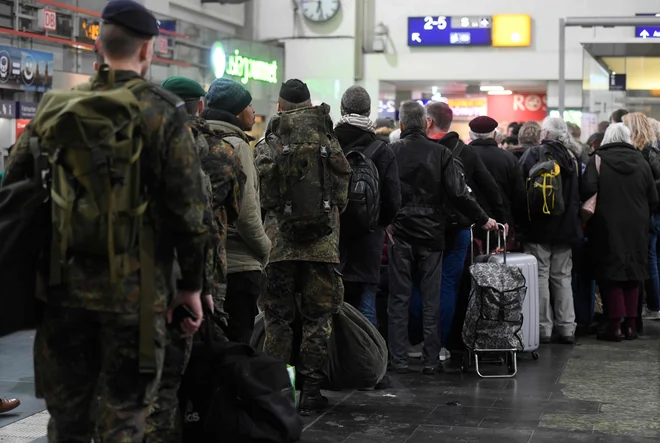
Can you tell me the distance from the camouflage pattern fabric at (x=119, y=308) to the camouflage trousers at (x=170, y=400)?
42 centimetres

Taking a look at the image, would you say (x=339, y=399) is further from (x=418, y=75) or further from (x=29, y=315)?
A: (x=418, y=75)

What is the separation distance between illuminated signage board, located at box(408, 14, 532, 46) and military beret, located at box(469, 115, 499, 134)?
13.6 m

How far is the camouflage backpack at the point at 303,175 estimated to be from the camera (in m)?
6.09

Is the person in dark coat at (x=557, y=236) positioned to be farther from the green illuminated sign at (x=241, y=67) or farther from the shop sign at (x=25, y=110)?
the green illuminated sign at (x=241, y=67)

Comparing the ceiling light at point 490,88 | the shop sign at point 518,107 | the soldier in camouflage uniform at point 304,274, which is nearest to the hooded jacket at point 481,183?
the soldier in camouflage uniform at point 304,274

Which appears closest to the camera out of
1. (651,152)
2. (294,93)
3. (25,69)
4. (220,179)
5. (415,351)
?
(220,179)

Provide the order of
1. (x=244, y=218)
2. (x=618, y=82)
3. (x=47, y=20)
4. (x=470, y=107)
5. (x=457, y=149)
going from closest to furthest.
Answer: (x=244, y=218) → (x=457, y=149) → (x=47, y=20) → (x=618, y=82) → (x=470, y=107)

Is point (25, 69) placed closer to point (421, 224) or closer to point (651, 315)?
point (421, 224)

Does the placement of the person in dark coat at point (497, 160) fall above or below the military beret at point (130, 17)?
below

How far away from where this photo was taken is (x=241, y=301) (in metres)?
5.48

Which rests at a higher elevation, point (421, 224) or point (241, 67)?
point (241, 67)

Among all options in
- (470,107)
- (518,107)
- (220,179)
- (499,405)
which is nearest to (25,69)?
(499,405)

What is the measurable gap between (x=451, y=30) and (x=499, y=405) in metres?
16.4

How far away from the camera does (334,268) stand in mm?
6250
